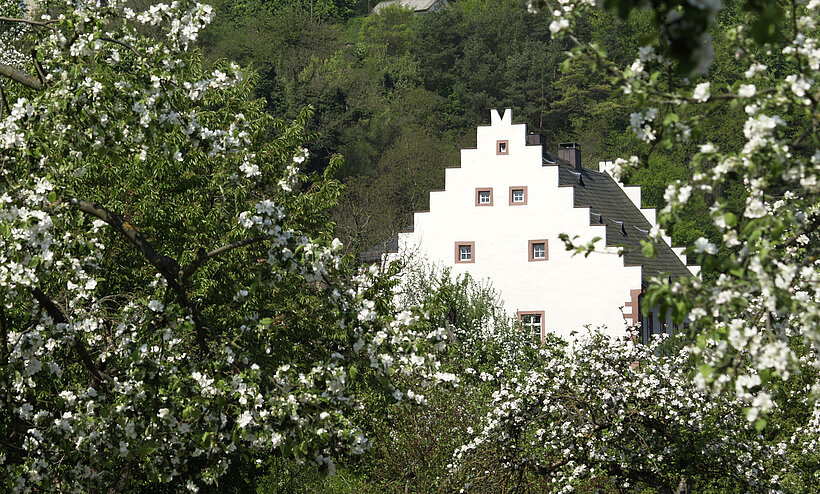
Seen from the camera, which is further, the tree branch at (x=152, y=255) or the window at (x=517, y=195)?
the window at (x=517, y=195)

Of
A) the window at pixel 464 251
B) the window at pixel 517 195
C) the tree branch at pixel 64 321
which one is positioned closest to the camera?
the tree branch at pixel 64 321

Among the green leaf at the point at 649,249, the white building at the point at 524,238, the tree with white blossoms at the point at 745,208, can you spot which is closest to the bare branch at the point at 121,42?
the tree with white blossoms at the point at 745,208

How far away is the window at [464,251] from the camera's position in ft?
137

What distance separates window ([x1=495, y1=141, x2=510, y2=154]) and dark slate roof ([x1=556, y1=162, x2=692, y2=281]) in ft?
6.92

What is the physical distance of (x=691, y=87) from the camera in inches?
241

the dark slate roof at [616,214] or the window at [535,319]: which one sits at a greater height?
the dark slate roof at [616,214]

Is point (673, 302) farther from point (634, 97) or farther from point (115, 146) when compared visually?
point (115, 146)

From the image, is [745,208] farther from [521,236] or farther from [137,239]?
[521,236]

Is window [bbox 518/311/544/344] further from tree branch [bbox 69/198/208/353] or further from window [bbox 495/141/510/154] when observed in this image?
tree branch [bbox 69/198/208/353]

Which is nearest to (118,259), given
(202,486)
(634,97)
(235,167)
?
(202,486)

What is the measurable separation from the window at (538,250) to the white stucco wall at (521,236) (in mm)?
157

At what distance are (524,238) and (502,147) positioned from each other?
3738mm

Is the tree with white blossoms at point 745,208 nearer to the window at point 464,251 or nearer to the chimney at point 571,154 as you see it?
the window at point 464,251

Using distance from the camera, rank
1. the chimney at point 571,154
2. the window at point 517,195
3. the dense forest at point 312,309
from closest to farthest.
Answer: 1. the dense forest at point 312,309
2. the window at point 517,195
3. the chimney at point 571,154
